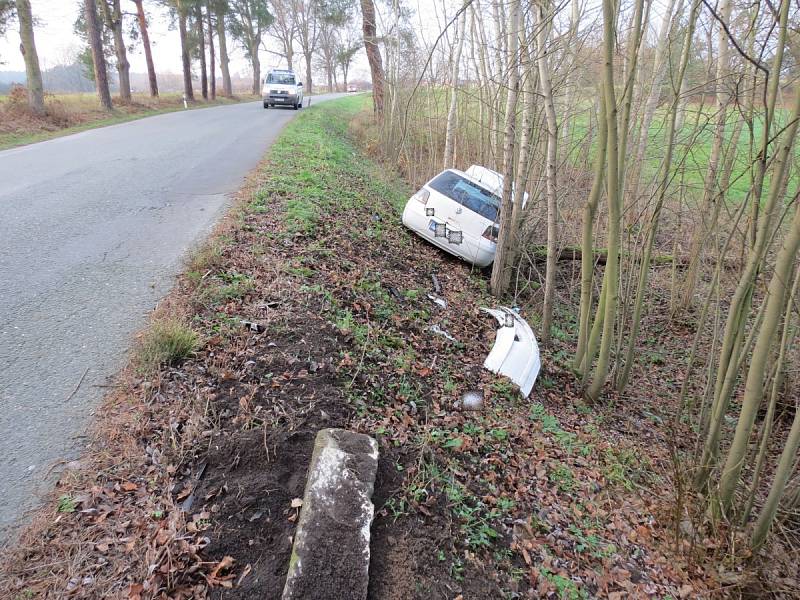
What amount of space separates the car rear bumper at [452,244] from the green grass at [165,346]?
5.60 metres

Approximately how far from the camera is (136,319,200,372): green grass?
3760 mm

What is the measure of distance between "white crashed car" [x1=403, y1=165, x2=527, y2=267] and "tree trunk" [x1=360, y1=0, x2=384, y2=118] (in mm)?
8809

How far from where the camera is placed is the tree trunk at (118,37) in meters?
21.8

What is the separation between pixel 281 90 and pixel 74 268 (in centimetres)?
2188

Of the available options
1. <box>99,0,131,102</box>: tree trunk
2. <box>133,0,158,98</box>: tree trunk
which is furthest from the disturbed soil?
<box>133,0,158,98</box>: tree trunk

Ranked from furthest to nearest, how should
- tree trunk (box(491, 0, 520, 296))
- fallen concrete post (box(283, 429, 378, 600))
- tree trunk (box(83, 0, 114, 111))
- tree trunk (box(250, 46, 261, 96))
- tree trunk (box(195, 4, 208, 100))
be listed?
tree trunk (box(250, 46, 261, 96)) → tree trunk (box(195, 4, 208, 100)) → tree trunk (box(83, 0, 114, 111)) → tree trunk (box(491, 0, 520, 296)) → fallen concrete post (box(283, 429, 378, 600))

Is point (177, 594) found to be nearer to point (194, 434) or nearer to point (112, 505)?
point (112, 505)

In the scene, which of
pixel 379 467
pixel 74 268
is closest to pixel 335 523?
pixel 379 467

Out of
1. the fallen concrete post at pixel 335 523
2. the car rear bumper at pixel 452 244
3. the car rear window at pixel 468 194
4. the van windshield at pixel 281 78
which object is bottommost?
the fallen concrete post at pixel 335 523

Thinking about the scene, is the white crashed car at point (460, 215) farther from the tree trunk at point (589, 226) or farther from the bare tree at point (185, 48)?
the bare tree at point (185, 48)

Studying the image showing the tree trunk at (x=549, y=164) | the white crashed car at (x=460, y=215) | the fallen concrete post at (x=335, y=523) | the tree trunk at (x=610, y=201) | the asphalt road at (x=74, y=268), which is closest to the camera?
the fallen concrete post at (x=335, y=523)

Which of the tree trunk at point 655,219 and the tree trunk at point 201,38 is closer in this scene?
the tree trunk at point 655,219

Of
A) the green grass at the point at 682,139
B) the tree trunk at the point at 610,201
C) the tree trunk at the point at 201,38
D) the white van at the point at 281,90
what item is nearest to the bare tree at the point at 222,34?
the tree trunk at the point at 201,38

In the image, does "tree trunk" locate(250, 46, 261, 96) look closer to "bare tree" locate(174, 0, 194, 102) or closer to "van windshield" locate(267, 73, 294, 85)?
"bare tree" locate(174, 0, 194, 102)
